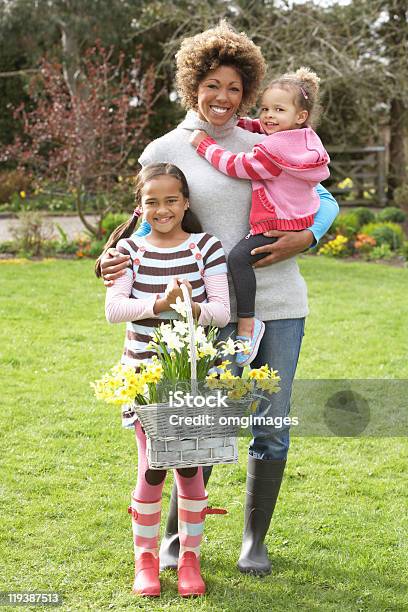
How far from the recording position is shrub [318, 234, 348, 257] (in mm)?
10672

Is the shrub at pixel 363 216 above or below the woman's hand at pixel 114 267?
below

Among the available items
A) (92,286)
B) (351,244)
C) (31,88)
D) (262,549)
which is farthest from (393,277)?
(31,88)

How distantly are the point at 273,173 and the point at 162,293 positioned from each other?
525 mm

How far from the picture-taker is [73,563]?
3242mm

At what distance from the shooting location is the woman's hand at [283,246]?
115 inches

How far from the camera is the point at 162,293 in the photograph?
2832mm

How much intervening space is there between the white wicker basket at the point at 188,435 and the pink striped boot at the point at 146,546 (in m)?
0.39

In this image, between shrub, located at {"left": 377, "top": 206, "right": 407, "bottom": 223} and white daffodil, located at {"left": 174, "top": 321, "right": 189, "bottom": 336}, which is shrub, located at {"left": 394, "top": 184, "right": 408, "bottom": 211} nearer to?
shrub, located at {"left": 377, "top": 206, "right": 407, "bottom": 223}

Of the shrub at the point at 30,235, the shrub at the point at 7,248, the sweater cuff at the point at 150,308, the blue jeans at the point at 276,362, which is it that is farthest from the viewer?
the shrub at the point at 7,248

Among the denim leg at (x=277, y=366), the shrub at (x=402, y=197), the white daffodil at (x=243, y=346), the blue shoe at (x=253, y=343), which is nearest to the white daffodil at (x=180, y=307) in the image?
the white daffodil at (x=243, y=346)

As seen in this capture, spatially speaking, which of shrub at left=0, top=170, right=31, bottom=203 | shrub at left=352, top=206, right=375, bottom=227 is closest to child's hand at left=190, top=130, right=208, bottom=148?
shrub at left=352, top=206, right=375, bottom=227

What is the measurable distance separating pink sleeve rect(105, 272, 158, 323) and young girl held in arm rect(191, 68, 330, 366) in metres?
0.32

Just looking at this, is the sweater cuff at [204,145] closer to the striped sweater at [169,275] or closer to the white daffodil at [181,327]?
the striped sweater at [169,275]

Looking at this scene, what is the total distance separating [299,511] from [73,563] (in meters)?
1.03
